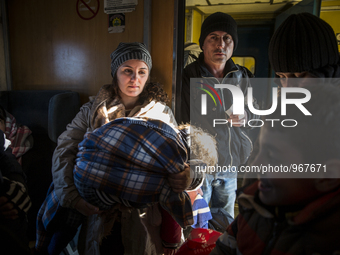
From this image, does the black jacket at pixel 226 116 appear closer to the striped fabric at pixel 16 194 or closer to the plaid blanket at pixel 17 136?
the striped fabric at pixel 16 194

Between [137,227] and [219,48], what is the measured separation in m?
1.20

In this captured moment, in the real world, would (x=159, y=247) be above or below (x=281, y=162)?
below

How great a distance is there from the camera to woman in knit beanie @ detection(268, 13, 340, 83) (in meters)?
0.66

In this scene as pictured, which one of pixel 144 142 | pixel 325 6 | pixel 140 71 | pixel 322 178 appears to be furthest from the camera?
pixel 325 6

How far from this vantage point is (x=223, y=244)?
0.63m

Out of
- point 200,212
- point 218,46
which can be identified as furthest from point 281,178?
point 218,46

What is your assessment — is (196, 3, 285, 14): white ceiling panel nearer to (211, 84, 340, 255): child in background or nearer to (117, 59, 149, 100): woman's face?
(117, 59, 149, 100): woman's face

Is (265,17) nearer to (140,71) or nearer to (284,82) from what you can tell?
(140,71)

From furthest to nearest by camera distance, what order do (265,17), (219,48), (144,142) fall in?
1. (265,17)
2. (219,48)
3. (144,142)

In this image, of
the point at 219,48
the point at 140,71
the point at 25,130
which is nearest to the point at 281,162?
the point at 140,71

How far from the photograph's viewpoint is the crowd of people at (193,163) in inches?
16.4

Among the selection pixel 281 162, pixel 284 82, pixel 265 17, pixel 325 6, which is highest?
pixel 325 6

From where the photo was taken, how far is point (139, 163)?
0.95 m

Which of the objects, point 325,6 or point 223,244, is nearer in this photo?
point 223,244
